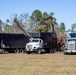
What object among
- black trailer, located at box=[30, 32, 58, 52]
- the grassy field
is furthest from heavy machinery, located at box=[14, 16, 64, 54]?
the grassy field

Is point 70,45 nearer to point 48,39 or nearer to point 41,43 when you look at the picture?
point 41,43

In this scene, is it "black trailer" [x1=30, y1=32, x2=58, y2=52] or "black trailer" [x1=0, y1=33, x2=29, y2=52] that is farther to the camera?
"black trailer" [x1=30, y1=32, x2=58, y2=52]

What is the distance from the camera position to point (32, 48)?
124ft

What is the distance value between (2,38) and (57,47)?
938 cm

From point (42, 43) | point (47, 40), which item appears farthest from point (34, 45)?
point (47, 40)

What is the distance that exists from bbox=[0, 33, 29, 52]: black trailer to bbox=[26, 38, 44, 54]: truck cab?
3.10 metres

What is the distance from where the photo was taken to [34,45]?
3784 cm

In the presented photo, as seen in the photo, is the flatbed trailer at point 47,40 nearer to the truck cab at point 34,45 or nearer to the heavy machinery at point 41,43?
the heavy machinery at point 41,43

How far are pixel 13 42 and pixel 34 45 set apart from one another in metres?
4.60

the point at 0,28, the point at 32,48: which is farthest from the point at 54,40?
the point at 0,28

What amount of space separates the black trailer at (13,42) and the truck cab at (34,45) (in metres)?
3.10

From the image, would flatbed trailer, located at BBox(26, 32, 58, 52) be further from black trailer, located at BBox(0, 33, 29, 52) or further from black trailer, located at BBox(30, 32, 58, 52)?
black trailer, located at BBox(0, 33, 29, 52)

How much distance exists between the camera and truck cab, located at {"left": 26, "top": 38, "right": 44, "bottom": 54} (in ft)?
124

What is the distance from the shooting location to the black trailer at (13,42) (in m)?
40.6
